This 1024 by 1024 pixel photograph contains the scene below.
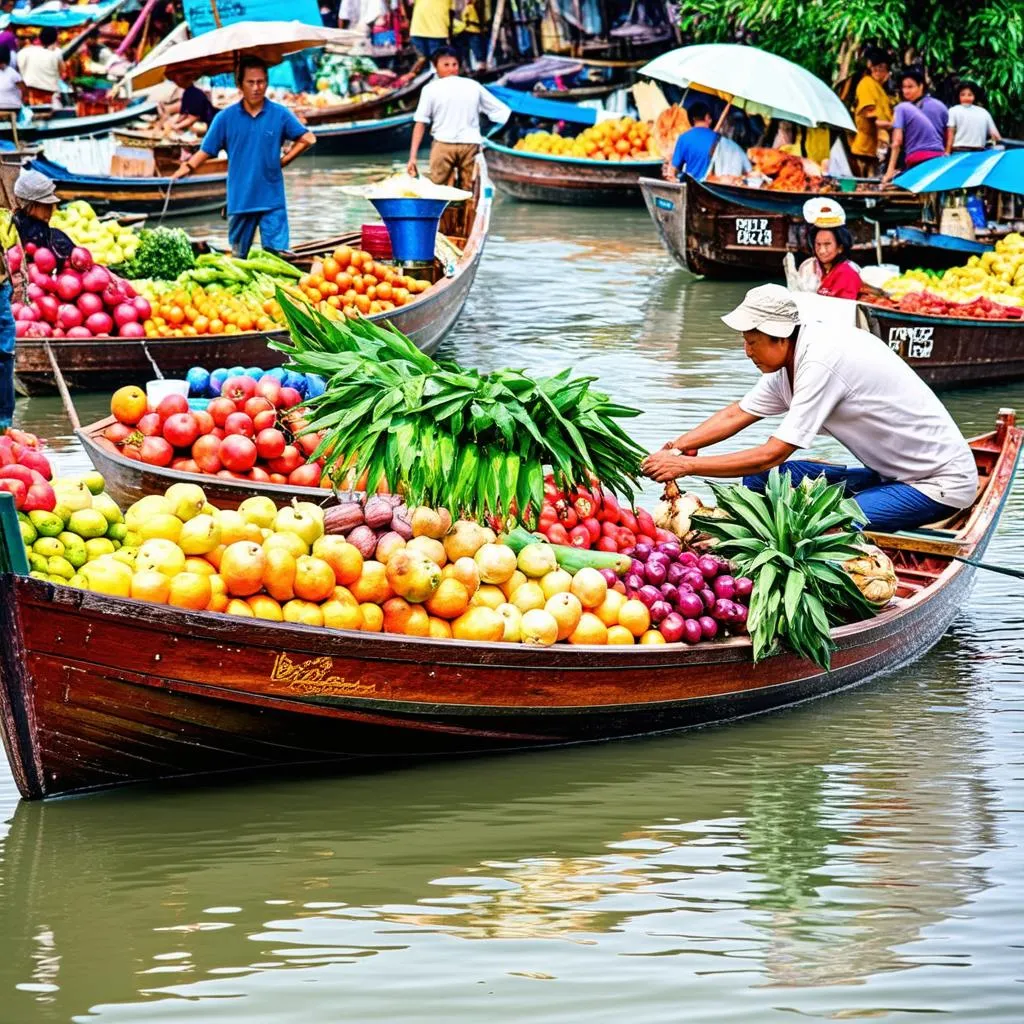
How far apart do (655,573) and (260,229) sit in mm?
6491

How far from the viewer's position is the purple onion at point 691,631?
577 centimetres

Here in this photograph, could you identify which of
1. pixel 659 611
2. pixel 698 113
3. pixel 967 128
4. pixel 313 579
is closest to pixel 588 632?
pixel 659 611

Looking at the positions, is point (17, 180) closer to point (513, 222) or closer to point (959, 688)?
point (959, 688)

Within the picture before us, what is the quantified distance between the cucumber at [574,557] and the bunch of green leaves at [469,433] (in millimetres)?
88

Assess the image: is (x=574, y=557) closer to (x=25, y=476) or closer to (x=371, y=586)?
(x=371, y=586)

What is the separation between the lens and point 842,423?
21.1 feet

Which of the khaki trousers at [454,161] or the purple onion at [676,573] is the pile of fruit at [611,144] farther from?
the purple onion at [676,573]

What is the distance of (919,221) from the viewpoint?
1398cm

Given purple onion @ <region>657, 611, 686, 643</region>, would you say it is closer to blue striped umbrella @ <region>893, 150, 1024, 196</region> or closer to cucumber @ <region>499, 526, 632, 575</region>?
cucumber @ <region>499, 526, 632, 575</region>

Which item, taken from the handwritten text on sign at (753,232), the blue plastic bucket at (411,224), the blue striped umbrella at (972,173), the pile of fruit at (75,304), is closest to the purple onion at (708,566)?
the pile of fruit at (75,304)

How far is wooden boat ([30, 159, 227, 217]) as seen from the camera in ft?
52.8

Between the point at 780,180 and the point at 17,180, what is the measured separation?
752 centimetres

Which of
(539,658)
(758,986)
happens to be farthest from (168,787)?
(758,986)

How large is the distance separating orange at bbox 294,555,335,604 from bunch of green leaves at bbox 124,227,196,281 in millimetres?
6271
